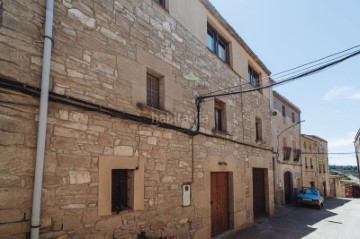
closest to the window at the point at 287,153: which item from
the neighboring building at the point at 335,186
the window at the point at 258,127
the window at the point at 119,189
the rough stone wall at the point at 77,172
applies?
the window at the point at 258,127

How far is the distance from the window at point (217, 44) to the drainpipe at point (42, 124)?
557cm

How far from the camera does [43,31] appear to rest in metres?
3.59

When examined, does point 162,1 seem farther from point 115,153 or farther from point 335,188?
point 335,188

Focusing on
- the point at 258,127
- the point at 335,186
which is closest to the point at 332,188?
the point at 335,186

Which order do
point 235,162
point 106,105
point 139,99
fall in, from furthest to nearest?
1. point 235,162
2. point 139,99
3. point 106,105

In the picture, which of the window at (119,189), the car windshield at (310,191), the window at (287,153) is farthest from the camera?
the window at (287,153)

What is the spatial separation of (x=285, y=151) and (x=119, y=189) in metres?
15.3

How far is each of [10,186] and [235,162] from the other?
22.4 ft

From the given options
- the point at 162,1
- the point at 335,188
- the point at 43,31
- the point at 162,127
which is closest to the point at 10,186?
the point at 43,31

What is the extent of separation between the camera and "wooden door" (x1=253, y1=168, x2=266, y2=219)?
1080 cm

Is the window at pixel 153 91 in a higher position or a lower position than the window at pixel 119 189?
higher

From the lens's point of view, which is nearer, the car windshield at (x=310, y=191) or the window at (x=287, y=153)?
the car windshield at (x=310, y=191)

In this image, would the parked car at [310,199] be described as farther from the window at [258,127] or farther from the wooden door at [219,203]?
the wooden door at [219,203]

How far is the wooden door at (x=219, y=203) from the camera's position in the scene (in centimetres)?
756
